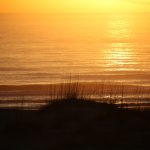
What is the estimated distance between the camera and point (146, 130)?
991 centimetres

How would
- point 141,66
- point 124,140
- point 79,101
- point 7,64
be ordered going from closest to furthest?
point 124,140 → point 79,101 → point 141,66 → point 7,64

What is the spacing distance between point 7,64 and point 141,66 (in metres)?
11.1

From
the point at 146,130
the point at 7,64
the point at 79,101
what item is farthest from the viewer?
the point at 7,64

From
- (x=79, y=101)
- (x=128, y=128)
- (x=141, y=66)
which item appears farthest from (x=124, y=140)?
(x=141, y=66)

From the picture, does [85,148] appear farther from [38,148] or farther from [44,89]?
[44,89]

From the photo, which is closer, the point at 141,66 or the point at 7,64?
the point at 141,66

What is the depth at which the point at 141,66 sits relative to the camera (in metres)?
35.9

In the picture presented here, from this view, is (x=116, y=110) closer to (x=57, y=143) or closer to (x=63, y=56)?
(x=57, y=143)

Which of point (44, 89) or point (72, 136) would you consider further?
point (44, 89)

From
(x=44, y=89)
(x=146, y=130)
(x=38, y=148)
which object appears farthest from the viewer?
(x=44, y=89)

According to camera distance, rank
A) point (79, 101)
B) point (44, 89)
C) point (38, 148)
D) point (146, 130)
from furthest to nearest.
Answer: point (44, 89)
point (79, 101)
point (146, 130)
point (38, 148)

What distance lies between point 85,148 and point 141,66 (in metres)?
27.8

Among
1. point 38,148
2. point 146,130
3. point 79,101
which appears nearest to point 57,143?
point 38,148

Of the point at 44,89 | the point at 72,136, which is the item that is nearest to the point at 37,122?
the point at 72,136
